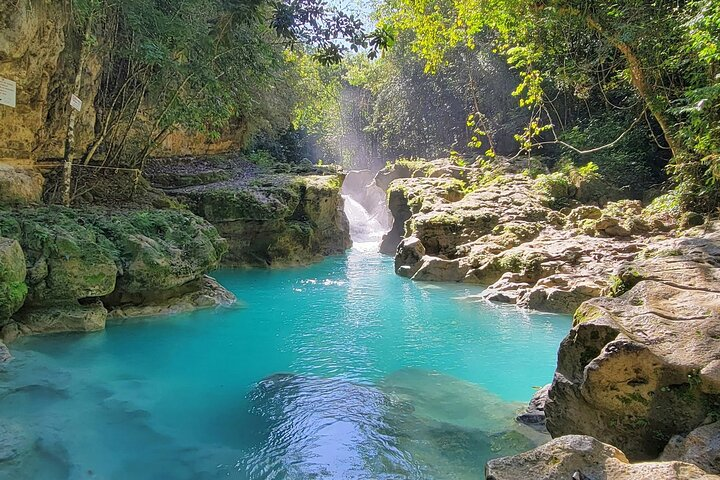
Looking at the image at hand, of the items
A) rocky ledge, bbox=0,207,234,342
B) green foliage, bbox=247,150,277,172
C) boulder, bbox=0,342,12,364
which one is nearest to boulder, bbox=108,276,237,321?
rocky ledge, bbox=0,207,234,342

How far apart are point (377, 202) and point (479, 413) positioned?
26.3 m

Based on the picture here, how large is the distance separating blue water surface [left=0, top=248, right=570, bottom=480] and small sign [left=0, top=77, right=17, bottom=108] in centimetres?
407

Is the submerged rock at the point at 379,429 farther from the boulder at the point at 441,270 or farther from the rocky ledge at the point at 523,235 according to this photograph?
the boulder at the point at 441,270

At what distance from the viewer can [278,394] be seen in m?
5.47

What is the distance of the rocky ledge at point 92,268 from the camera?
693 centimetres

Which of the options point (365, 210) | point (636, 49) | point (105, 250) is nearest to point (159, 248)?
point (105, 250)

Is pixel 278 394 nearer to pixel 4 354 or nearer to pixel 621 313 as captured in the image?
pixel 4 354

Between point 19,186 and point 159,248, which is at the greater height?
point 19,186

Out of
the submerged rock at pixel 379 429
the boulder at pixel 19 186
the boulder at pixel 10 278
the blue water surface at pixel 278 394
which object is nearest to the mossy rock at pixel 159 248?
the blue water surface at pixel 278 394

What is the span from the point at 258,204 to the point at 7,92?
23.5 feet

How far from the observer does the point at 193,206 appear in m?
14.4

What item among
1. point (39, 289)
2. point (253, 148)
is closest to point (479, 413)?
point (39, 289)

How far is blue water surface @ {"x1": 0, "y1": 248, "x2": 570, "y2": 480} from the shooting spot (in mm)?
3969

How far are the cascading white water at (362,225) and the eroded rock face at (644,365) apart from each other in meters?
21.1
